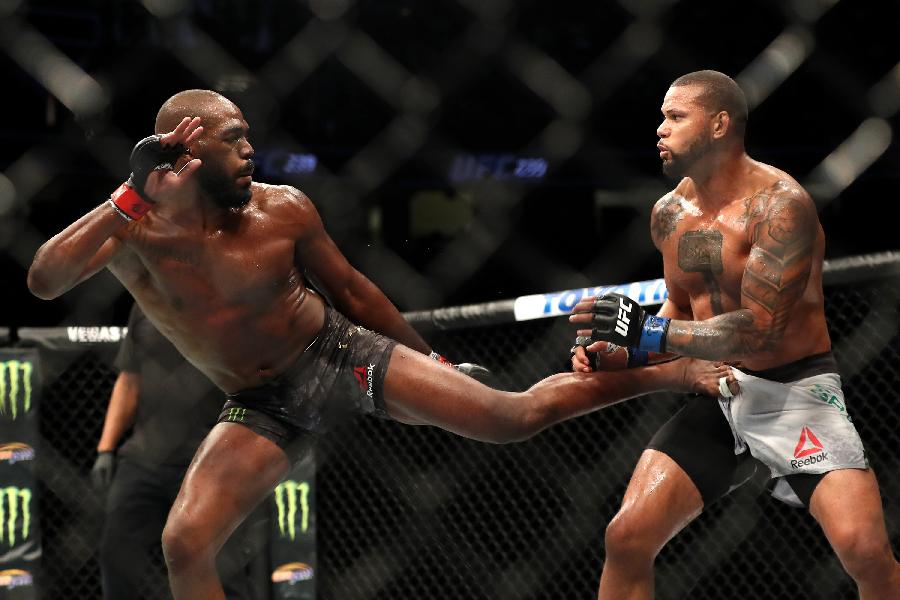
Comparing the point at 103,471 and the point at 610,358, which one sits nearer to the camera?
the point at 610,358

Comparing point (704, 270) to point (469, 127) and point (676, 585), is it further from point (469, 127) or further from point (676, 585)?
point (469, 127)

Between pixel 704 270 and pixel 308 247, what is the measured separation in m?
0.95

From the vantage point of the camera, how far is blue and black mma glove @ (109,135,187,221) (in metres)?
2.27

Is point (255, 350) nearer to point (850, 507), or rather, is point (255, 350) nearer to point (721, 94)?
point (721, 94)

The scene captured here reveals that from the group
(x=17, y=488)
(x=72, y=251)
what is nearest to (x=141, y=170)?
(x=72, y=251)

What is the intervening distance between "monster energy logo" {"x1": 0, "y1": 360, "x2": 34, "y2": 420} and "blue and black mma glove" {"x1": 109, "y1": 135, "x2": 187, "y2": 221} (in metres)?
1.23

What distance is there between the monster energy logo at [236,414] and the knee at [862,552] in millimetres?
1388

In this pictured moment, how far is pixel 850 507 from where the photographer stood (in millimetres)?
2396

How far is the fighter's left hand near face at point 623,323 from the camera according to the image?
7.89ft

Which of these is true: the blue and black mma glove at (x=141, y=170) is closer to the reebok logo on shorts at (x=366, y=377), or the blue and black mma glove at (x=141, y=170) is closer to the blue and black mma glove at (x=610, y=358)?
the reebok logo on shorts at (x=366, y=377)

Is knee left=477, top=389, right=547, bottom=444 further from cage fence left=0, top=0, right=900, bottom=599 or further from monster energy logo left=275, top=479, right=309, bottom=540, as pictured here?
monster energy logo left=275, top=479, right=309, bottom=540

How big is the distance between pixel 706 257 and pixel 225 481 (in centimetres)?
125

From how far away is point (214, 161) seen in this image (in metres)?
2.51

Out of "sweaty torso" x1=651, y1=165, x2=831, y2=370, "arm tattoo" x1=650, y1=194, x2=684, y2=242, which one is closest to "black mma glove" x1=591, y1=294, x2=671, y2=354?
"sweaty torso" x1=651, y1=165, x2=831, y2=370
